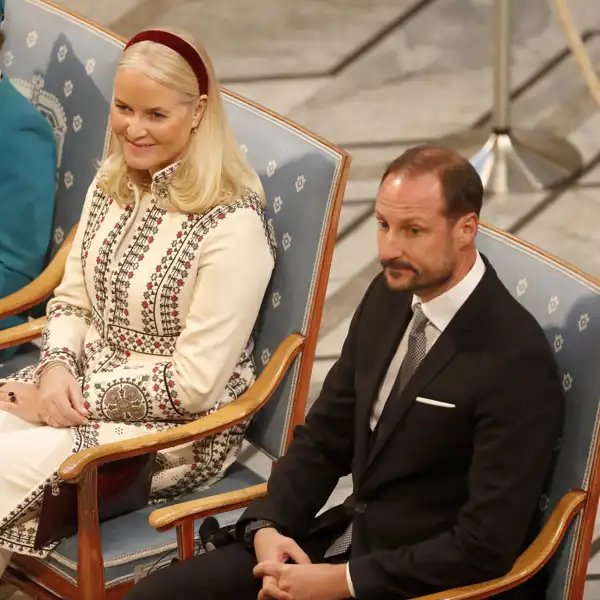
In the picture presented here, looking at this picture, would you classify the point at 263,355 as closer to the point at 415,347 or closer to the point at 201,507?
the point at 201,507

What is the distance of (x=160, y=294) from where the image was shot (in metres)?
3.02

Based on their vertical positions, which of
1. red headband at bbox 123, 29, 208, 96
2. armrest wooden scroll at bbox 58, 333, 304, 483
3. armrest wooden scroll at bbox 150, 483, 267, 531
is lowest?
armrest wooden scroll at bbox 150, 483, 267, 531

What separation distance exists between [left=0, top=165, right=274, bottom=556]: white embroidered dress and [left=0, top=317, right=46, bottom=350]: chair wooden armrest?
0.17m

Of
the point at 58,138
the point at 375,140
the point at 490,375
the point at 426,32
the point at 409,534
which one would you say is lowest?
the point at 409,534

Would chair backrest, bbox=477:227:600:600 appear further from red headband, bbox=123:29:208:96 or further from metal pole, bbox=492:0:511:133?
metal pole, bbox=492:0:511:133

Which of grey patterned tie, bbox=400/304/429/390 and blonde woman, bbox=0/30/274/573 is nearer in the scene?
grey patterned tie, bbox=400/304/429/390

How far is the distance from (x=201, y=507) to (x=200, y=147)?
80 cm

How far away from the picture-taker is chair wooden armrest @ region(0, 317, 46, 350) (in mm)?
3350

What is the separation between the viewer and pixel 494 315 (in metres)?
2.43

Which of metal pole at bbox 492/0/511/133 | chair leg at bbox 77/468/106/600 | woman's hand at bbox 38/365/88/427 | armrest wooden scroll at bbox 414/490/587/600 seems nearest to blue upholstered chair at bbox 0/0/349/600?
chair leg at bbox 77/468/106/600

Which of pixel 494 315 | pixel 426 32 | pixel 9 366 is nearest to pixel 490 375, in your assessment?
pixel 494 315

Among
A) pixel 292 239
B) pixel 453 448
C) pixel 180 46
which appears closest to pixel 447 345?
pixel 453 448

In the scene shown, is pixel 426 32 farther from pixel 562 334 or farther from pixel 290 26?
pixel 562 334

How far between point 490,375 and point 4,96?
1.78 metres
